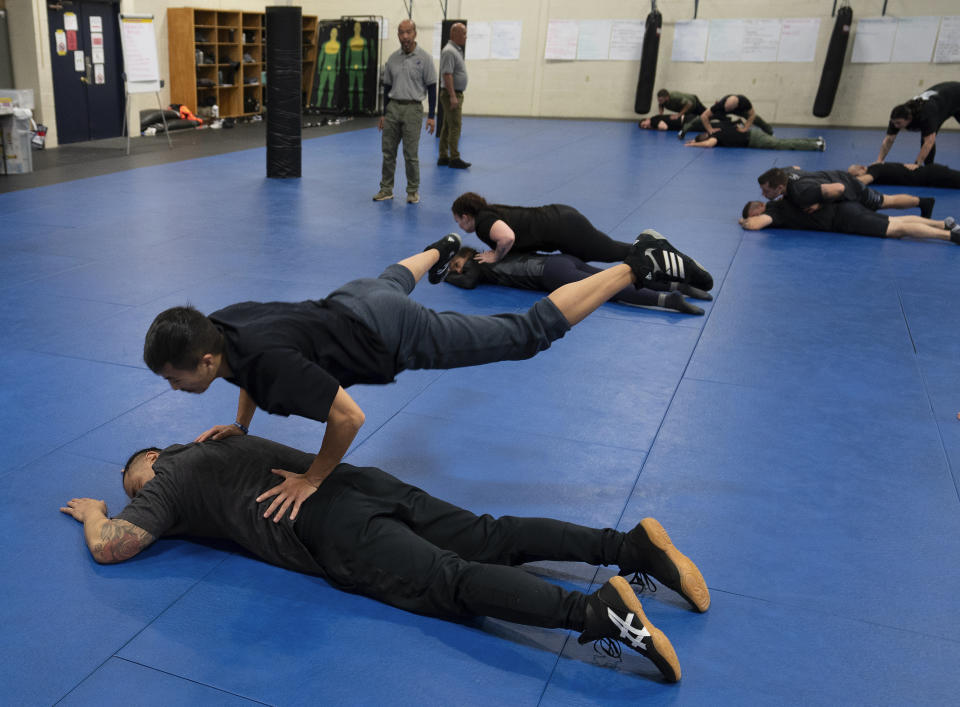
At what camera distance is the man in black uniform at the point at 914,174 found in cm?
1164

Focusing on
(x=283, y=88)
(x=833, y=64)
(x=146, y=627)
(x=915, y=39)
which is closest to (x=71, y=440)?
(x=146, y=627)

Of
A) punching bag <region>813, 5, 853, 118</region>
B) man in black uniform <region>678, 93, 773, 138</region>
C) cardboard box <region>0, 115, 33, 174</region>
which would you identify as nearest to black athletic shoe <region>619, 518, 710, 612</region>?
cardboard box <region>0, 115, 33, 174</region>

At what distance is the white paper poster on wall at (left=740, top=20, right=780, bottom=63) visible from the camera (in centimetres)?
1877

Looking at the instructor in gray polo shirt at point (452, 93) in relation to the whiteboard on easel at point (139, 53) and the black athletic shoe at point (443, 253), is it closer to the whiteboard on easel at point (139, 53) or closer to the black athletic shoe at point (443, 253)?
the whiteboard on easel at point (139, 53)

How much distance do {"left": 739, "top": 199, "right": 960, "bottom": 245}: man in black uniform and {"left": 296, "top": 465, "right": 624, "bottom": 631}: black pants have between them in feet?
23.8

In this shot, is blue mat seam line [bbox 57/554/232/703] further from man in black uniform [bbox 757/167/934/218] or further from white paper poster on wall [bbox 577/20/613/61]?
white paper poster on wall [bbox 577/20/613/61]

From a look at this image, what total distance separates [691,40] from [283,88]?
1202 cm

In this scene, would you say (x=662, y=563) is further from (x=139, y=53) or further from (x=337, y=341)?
(x=139, y=53)

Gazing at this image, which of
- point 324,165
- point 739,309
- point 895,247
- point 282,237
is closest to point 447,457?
point 739,309

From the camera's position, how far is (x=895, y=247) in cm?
881

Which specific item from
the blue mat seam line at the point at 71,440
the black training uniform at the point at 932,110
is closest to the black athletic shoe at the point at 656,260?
the blue mat seam line at the point at 71,440

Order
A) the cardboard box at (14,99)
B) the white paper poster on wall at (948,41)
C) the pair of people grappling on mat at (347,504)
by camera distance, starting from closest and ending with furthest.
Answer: the pair of people grappling on mat at (347,504)
the cardboard box at (14,99)
the white paper poster on wall at (948,41)

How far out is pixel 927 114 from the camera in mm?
11055

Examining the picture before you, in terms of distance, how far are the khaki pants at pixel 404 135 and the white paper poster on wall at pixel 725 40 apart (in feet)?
38.8
